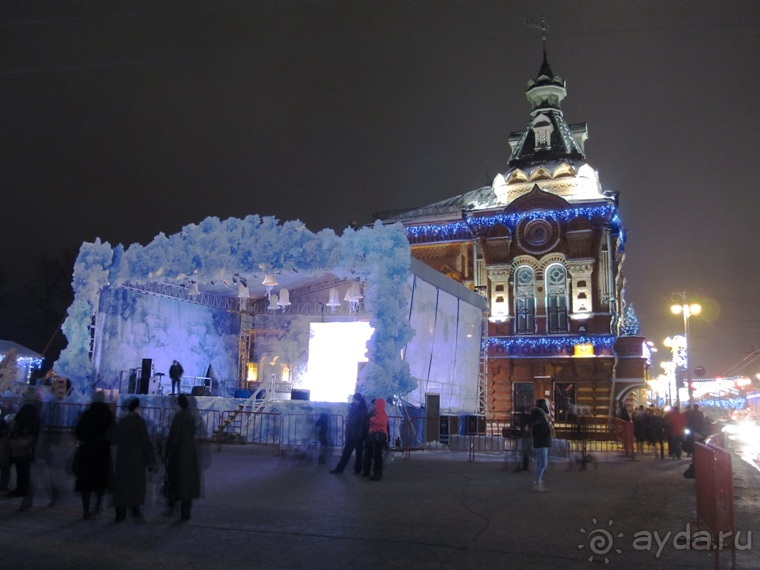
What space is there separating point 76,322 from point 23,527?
56.2 feet

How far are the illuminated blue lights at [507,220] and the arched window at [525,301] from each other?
265cm

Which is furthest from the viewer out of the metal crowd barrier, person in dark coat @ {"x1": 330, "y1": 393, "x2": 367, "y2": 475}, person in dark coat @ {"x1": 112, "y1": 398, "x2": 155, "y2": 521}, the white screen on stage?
the white screen on stage

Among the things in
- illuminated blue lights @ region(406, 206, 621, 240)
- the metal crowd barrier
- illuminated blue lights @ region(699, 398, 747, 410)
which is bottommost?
the metal crowd barrier

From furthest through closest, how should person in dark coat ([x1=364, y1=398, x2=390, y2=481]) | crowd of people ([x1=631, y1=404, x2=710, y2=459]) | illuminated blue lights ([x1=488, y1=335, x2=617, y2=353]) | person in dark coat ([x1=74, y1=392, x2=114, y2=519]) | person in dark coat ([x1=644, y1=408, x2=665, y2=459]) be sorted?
illuminated blue lights ([x1=488, y1=335, x2=617, y2=353])
person in dark coat ([x1=644, y1=408, x2=665, y2=459])
crowd of people ([x1=631, y1=404, x2=710, y2=459])
person in dark coat ([x1=364, y1=398, x2=390, y2=481])
person in dark coat ([x1=74, y1=392, x2=114, y2=519])

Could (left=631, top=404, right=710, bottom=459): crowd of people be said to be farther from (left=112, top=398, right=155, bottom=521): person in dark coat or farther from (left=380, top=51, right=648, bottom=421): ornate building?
(left=112, top=398, right=155, bottom=521): person in dark coat

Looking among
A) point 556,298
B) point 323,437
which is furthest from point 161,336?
point 556,298

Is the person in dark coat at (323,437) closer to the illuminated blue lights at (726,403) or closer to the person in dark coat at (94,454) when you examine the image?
the person in dark coat at (94,454)

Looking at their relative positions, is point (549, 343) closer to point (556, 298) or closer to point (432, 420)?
point (556, 298)

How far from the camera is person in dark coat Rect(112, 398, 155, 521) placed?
808 centimetres

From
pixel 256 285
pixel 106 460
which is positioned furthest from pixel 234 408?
pixel 106 460

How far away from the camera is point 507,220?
3466cm

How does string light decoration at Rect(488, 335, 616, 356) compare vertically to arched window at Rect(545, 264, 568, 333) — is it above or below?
below

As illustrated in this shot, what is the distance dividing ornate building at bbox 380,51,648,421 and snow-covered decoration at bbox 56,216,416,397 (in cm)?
1309

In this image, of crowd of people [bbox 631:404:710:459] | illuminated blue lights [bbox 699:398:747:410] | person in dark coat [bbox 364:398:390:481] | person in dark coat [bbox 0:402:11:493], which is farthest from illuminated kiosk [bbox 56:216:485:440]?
illuminated blue lights [bbox 699:398:747:410]
